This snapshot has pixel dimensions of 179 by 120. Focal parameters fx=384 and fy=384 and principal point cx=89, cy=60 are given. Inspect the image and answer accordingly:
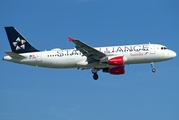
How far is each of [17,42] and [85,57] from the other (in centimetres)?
1255

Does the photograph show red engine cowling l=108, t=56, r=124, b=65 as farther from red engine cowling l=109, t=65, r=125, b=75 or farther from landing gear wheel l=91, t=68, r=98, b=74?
red engine cowling l=109, t=65, r=125, b=75

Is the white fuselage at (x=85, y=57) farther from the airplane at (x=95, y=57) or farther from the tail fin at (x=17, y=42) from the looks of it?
the tail fin at (x=17, y=42)

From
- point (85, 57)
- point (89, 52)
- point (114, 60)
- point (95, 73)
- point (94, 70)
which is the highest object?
point (89, 52)

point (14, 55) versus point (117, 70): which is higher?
point (14, 55)

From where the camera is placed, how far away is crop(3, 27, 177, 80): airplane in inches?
2336

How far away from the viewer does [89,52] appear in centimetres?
5931

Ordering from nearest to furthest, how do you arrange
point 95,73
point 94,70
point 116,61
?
1. point 116,61
2. point 94,70
3. point 95,73

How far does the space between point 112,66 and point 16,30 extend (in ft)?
58.4

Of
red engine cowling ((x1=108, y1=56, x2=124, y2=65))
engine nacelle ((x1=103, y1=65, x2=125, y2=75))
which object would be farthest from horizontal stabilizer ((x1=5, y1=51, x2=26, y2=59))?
engine nacelle ((x1=103, y1=65, x2=125, y2=75))

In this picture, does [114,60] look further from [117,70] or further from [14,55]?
[14,55]

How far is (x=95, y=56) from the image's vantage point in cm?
5962

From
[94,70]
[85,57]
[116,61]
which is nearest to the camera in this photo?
[116,61]

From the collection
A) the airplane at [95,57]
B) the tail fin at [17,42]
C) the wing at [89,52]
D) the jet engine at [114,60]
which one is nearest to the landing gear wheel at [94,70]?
the airplane at [95,57]

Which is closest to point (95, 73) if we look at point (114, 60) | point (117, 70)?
point (117, 70)
